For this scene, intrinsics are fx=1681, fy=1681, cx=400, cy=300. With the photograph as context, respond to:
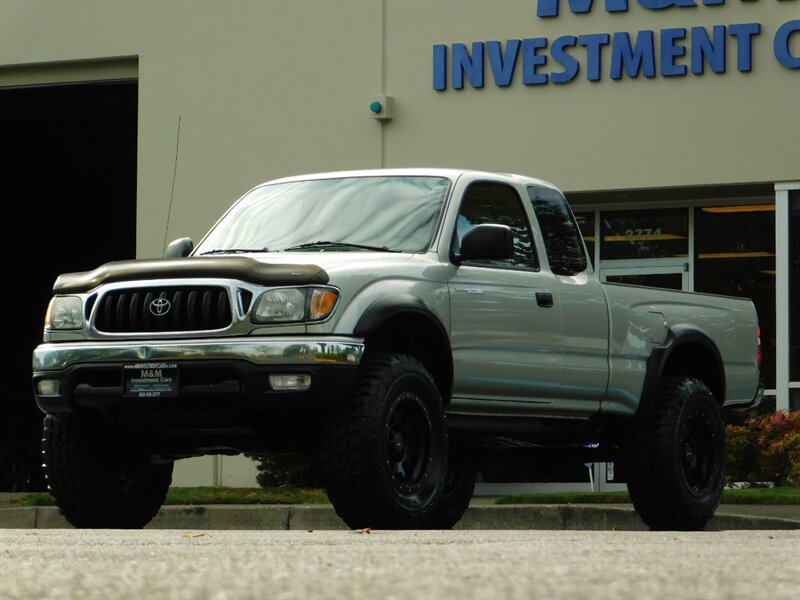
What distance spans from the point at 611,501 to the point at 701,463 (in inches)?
133

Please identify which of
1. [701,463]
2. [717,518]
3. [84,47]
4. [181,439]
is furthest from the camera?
[84,47]

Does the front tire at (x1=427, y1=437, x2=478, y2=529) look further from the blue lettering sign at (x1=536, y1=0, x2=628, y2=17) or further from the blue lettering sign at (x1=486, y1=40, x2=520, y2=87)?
the blue lettering sign at (x1=536, y1=0, x2=628, y2=17)

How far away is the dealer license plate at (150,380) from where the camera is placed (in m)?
8.21

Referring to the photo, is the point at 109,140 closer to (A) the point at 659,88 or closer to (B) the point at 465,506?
(A) the point at 659,88

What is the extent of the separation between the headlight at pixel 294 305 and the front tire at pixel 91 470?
1319 millimetres

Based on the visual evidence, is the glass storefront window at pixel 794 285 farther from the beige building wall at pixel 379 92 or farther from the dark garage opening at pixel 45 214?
the dark garage opening at pixel 45 214

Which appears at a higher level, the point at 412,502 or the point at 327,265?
the point at 327,265

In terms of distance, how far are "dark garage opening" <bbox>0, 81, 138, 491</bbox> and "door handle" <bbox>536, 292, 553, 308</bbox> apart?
16.8 meters

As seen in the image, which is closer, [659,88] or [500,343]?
[500,343]

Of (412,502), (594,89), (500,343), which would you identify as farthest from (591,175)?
(412,502)

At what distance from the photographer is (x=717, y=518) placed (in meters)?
11.8

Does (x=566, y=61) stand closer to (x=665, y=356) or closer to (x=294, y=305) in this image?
(x=665, y=356)

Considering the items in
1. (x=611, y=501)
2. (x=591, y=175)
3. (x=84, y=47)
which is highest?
(x=84, y=47)

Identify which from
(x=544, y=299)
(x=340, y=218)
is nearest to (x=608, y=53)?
(x=544, y=299)
